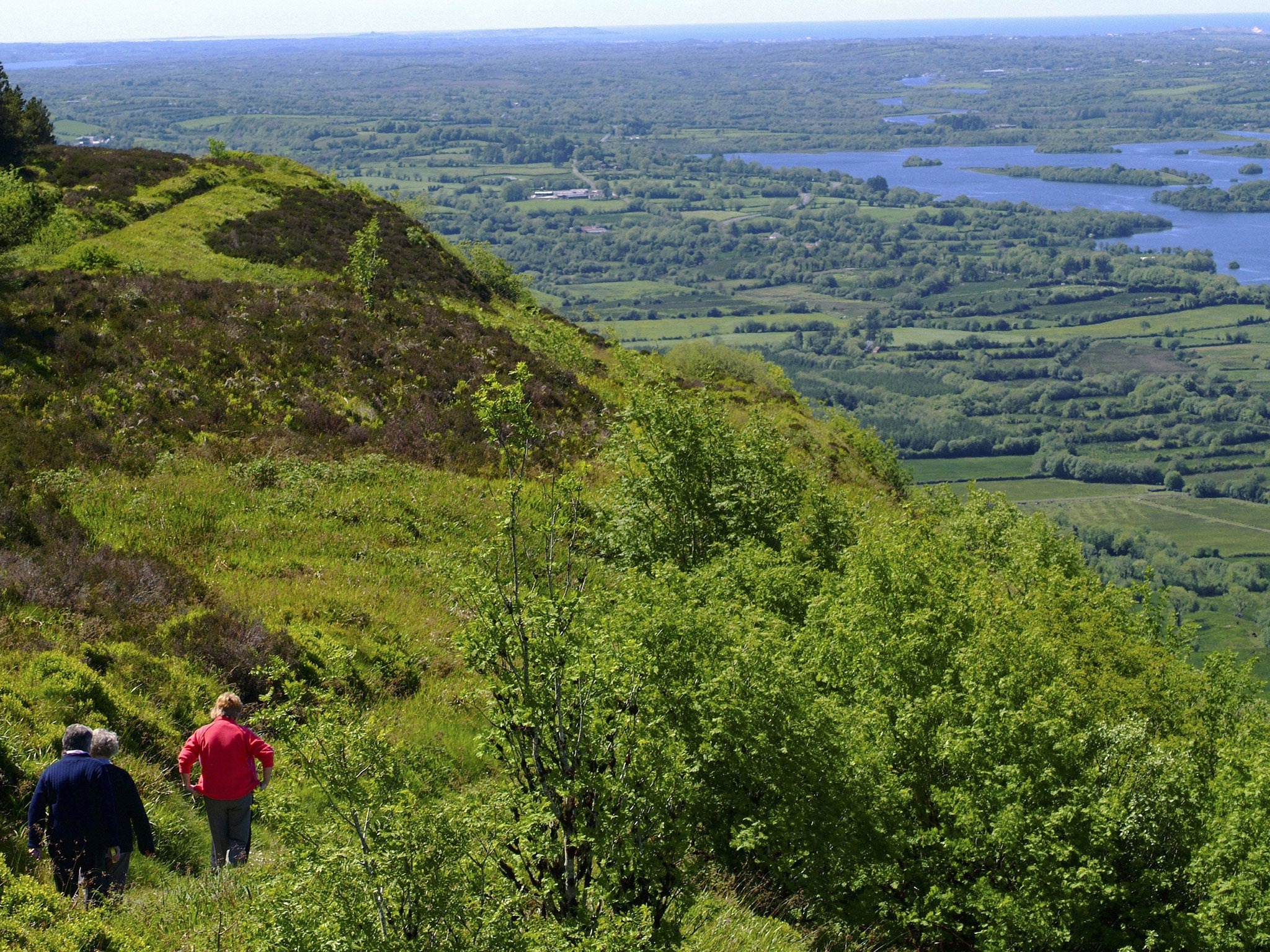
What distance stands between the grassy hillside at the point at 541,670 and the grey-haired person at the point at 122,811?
17.2 inches

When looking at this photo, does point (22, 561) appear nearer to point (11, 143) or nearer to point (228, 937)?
point (228, 937)

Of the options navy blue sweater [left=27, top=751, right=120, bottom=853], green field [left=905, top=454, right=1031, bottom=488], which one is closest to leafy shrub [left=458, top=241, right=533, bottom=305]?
navy blue sweater [left=27, top=751, right=120, bottom=853]

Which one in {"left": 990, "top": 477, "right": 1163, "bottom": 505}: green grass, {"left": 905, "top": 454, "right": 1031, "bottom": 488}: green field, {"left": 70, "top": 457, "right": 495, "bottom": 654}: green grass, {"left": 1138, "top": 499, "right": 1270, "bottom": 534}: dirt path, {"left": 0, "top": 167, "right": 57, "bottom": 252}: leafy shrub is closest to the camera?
{"left": 70, "top": 457, "right": 495, "bottom": 654}: green grass

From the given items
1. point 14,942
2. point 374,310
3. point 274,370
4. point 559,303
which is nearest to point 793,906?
point 14,942

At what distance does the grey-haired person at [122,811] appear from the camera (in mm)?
7910

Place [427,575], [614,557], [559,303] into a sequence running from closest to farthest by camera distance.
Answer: [427,575] < [614,557] < [559,303]

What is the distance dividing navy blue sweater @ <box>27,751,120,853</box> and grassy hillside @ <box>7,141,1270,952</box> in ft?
1.45

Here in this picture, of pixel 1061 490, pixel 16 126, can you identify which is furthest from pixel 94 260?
pixel 1061 490

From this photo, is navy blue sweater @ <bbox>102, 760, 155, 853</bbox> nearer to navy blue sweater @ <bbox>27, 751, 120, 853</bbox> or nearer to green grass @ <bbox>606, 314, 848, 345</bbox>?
navy blue sweater @ <bbox>27, 751, 120, 853</bbox>

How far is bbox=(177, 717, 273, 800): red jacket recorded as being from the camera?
8672mm

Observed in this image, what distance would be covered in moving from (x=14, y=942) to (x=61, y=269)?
24330 mm

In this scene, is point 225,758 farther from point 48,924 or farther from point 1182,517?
point 1182,517

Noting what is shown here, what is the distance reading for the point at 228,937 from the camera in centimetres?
714

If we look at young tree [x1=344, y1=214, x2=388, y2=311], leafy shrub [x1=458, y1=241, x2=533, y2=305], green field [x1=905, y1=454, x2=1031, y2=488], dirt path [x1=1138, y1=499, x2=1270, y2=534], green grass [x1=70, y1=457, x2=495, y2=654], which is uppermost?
young tree [x1=344, y1=214, x2=388, y2=311]
